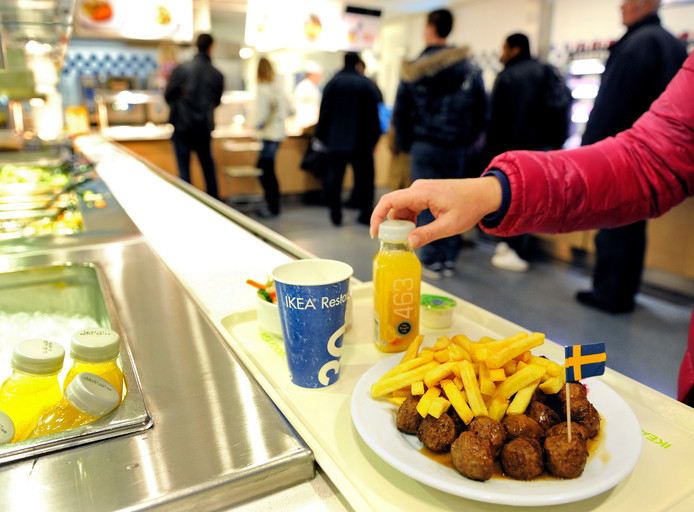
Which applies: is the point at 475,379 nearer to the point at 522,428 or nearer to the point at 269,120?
the point at 522,428

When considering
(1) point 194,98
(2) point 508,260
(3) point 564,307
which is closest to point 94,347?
(3) point 564,307

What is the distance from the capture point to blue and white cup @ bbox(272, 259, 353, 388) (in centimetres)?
70

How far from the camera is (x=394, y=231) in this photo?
81 cm

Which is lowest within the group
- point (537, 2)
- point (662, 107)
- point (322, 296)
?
point (322, 296)

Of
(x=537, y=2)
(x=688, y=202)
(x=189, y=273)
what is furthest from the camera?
(x=537, y=2)

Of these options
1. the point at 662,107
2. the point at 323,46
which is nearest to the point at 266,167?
the point at 323,46

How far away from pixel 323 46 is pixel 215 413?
7202 mm

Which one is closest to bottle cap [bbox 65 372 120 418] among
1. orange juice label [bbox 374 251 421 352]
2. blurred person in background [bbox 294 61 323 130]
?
orange juice label [bbox 374 251 421 352]

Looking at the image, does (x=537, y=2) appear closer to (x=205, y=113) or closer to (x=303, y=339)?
(x=205, y=113)

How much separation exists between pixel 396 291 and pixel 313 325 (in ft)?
0.64

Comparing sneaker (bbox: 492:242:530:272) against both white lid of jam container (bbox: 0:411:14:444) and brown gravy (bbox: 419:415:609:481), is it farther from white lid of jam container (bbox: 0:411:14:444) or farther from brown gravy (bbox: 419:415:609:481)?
white lid of jam container (bbox: 0:411:14:444)

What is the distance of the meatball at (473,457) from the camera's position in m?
0.53

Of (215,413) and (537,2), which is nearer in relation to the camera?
(215,413)

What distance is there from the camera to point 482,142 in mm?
4191
